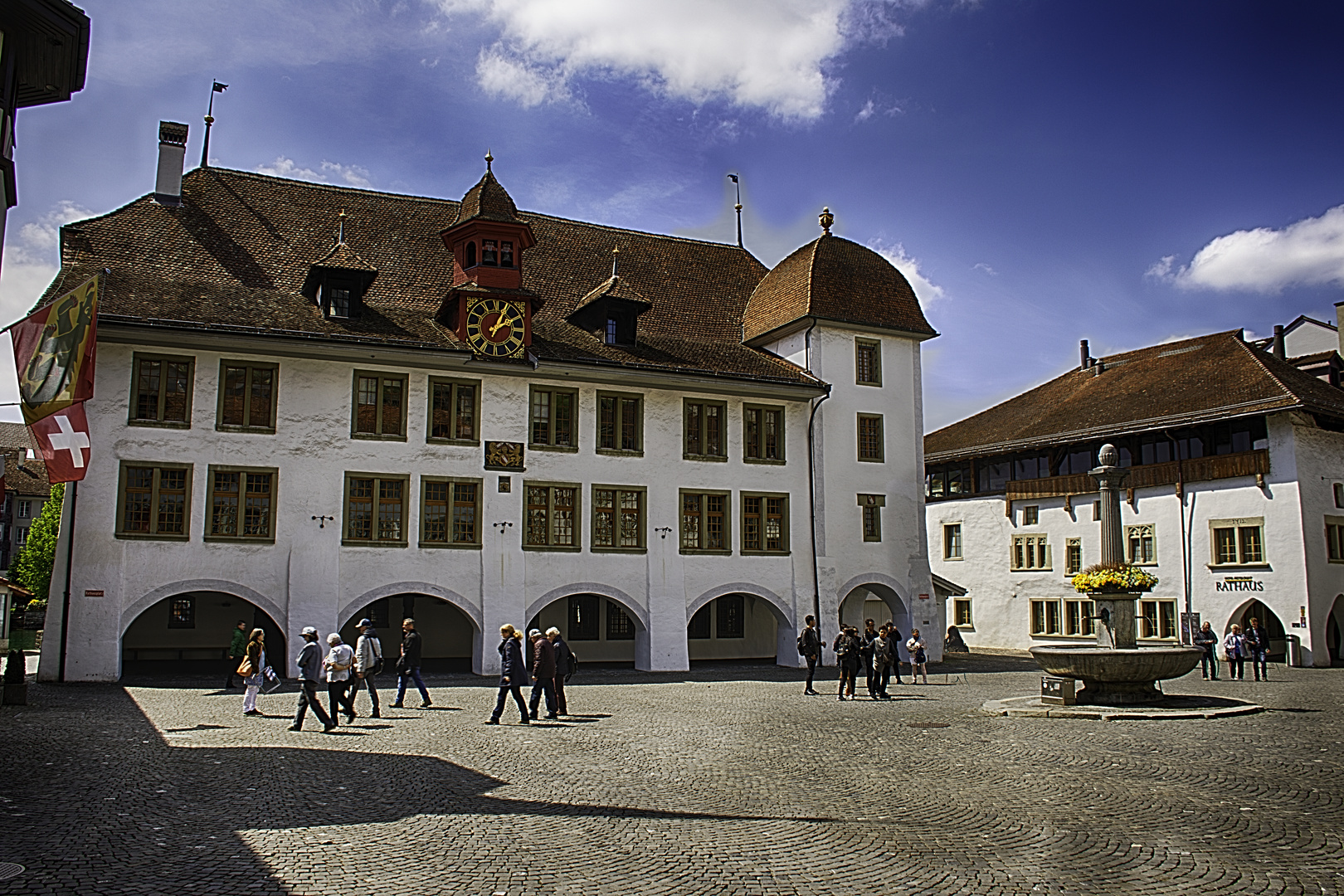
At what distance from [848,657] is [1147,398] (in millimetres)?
23485

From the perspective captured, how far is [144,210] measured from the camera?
3006 cm

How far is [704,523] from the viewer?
31.3m

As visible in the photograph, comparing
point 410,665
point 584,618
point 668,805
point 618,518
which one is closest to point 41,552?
point 584,618

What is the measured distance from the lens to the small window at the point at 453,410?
2848 centimetres

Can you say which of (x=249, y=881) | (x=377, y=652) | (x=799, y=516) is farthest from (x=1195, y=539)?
(x=249, y=881)

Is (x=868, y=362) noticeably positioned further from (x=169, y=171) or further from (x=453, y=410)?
(x=169, y=171)

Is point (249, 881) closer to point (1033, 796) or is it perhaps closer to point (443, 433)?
point (1033, 796)

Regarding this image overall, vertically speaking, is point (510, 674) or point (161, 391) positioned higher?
point (161, 391)

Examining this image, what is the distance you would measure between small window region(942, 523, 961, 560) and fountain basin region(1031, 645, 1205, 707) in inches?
1060

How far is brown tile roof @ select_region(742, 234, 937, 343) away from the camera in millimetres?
34406

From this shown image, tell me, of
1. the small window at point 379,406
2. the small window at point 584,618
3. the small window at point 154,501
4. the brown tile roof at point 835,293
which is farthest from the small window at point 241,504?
the brown tile roof at point 835,293

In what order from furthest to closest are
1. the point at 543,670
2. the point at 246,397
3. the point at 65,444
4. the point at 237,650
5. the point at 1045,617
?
the point at 1045,617 → the point at 246,397 → the point at 237,650 → the point at 543,670 → the point at 65,444

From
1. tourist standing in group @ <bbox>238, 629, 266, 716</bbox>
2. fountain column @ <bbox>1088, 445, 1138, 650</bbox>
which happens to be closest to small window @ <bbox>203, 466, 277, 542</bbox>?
tourist standing in group @ <bbox>238, 629, 266, 716</bbox>

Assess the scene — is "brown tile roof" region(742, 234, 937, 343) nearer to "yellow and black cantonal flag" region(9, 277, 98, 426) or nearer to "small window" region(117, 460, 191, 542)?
"small window" region(117, 460, 191, 542)
